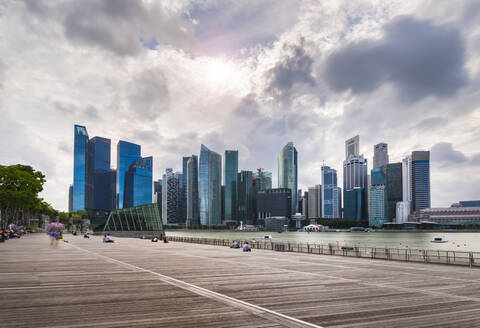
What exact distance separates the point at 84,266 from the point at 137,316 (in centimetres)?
1583

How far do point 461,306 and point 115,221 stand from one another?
419 feet

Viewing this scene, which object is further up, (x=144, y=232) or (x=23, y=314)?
(x=23, y=314)

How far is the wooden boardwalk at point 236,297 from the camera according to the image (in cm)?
1148

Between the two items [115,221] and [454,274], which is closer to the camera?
[454,274]

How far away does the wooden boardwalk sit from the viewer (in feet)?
37.7

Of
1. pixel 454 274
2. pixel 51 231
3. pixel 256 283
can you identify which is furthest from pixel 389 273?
pixel 51 231

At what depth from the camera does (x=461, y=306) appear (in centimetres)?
1364

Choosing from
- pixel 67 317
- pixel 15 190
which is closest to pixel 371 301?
pixel 67 317

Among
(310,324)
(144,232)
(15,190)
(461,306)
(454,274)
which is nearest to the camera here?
(310,324)

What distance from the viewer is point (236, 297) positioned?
15.1 metres

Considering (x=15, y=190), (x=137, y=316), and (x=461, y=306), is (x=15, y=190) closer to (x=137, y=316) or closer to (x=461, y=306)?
(x=137, y=316)

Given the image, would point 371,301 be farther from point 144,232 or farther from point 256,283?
point 144,232

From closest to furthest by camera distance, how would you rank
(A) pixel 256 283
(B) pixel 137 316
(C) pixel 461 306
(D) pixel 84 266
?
1. (B) pixel 137 316
2. (C) pixel 461 306
3. (A) pixel 256 283
4. (D) pixel 84 266

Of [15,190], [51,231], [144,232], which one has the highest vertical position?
[15,190]
